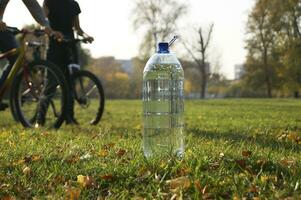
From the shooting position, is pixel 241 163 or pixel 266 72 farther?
pixel 266 72

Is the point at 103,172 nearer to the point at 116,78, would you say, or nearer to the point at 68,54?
the point at 68,54

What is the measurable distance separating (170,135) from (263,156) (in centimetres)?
100

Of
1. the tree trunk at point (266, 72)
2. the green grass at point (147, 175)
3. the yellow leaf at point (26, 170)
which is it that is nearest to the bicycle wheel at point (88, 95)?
the green grass at point (147, 175)

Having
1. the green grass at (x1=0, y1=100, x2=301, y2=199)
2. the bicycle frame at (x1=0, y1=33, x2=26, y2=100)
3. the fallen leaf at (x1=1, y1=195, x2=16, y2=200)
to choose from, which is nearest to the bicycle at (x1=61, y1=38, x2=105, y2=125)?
the bicycle frame at (x1=0, y1=33, x2=26, y2=100)

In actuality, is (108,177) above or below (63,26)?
below

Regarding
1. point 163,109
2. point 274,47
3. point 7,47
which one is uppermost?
point 274,47

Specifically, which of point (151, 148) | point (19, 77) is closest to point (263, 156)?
point (151, 148)

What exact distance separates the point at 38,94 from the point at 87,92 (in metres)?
1.74

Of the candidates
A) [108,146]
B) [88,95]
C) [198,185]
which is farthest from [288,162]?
[88,95]

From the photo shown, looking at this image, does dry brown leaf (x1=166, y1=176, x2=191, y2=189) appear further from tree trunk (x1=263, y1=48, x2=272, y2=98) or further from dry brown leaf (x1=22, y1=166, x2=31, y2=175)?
tree trunk (x1=263, y1=48, x2=272, y2=98)

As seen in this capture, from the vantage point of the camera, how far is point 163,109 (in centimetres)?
491

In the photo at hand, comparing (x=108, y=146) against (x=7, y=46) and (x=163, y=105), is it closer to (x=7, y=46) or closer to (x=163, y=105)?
(x=163, y=105)

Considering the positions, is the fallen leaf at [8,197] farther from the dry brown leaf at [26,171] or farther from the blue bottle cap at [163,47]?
the blue bottle cap at [163,47]

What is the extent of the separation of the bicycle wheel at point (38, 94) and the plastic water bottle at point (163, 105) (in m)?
2.30
